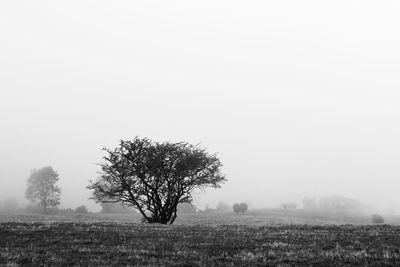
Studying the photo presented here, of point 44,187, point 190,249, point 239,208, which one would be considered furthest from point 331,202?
point 190,249

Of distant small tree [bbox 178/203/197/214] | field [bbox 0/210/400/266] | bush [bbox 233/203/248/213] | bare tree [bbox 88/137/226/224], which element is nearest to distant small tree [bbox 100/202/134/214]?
distant small tree [bbox 178/203/197/214]

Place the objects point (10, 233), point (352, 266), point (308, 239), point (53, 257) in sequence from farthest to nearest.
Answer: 1. point (10, 233)
2. point (308, 239)
3. point (53, 257)
4. point (352, 266)

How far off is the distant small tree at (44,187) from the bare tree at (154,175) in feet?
211

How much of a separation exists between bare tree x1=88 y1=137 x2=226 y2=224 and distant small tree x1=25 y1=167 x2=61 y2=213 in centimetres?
6441

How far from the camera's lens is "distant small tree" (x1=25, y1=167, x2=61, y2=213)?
103938 millimetres

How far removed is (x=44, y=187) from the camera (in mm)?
103938

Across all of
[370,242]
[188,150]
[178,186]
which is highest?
[188,150]

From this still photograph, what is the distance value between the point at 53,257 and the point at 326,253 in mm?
11194

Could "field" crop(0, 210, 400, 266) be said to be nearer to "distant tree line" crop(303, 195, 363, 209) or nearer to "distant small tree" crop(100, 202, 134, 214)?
"distant small tree" crop(100, 202, 134, 214)

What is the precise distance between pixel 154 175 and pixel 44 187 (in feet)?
232

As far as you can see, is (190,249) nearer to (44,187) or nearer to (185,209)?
(44,187)

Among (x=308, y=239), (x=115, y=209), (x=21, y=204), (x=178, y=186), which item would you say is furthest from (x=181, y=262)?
(x=21, y=204)

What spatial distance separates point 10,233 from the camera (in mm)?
26047

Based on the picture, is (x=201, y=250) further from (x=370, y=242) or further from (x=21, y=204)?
(x=21, y=204)
